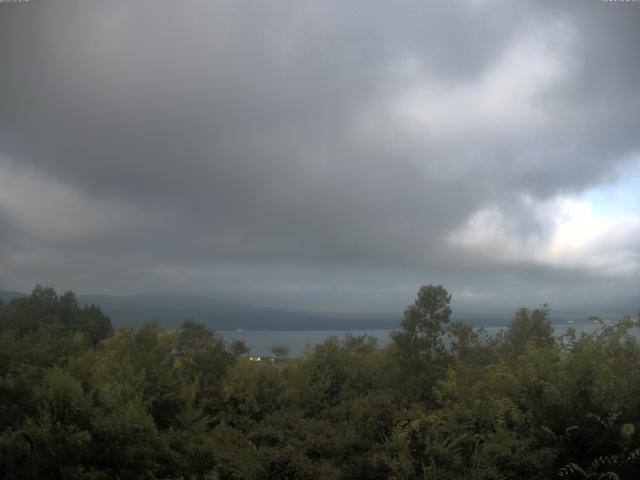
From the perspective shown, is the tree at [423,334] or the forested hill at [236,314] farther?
the forested hill at [236,314]

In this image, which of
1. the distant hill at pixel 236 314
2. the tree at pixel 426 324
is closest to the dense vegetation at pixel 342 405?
the tree at pixel 426 324

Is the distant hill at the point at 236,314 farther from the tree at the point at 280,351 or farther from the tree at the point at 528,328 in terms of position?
the tree at the point at 528,328

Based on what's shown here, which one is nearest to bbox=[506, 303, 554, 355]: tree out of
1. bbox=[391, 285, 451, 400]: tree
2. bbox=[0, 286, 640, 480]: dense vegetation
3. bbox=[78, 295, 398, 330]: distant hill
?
bbox=[0, 286, 640, 480]: dense vegetation

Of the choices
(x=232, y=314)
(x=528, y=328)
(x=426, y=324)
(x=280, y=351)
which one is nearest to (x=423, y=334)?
(x=426, y=324)

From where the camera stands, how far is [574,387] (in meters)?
6.85

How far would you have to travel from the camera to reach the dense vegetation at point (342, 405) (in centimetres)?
687

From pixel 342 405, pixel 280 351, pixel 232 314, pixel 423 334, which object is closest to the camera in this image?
pixel 342 405

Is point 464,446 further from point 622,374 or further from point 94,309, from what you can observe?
point 94,309

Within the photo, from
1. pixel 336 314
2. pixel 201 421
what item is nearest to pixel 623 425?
pixel 201 421

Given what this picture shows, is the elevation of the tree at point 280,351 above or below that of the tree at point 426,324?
below

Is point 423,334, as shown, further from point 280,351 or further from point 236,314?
point 236,314

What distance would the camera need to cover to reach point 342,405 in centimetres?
958

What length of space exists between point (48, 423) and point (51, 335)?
3.64 metres

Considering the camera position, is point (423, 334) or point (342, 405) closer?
point (342, 405)
